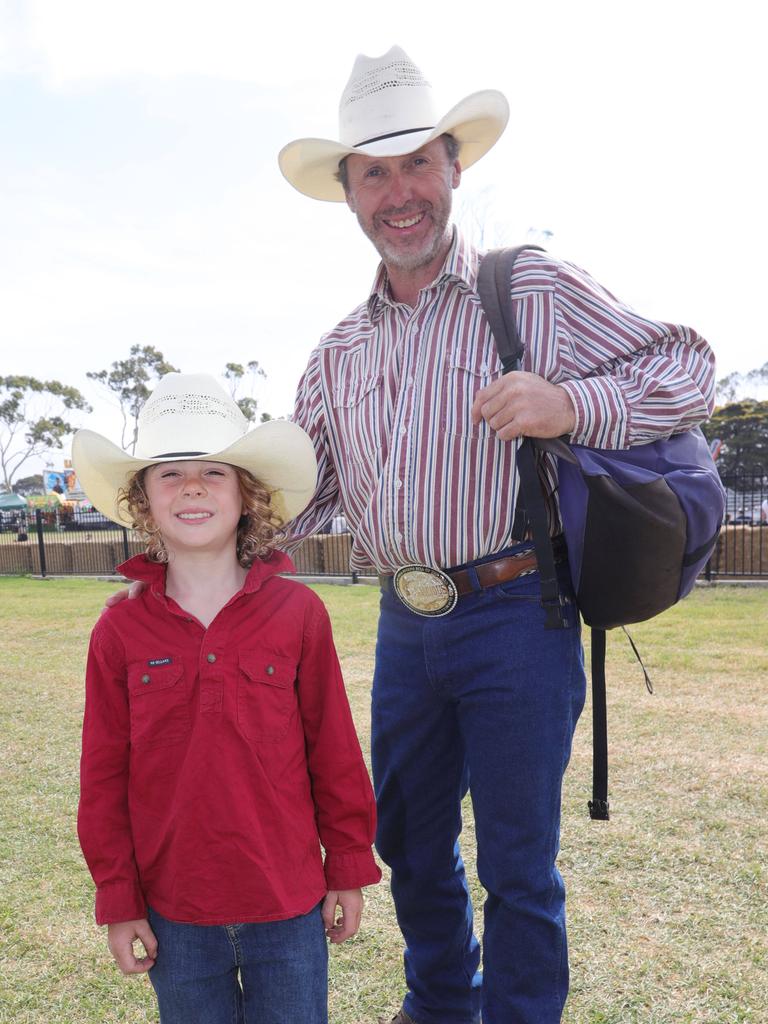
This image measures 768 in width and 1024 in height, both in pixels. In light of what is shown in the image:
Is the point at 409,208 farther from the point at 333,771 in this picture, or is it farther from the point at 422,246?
the point at 333,771

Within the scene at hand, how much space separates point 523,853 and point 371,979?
1033 mm

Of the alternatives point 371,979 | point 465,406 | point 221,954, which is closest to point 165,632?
point 221,954

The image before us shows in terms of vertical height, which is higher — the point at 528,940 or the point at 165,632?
the point at 165,632

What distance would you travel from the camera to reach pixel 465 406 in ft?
6.73

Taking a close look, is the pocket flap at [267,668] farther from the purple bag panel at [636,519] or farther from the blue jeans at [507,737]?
the purple bag panel at [636,519]

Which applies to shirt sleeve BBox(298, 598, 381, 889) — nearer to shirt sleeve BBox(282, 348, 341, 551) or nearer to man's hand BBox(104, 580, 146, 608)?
man's hand BBox(104, 580, 146, 608)

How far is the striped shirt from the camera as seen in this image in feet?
6.34

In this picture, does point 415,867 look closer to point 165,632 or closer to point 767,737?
point 165,632

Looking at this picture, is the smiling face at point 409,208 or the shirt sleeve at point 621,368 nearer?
the shirt sleeve at point 621,368

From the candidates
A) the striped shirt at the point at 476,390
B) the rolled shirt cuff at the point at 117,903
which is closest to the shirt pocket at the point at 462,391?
the striped shirt at the point at 476,390

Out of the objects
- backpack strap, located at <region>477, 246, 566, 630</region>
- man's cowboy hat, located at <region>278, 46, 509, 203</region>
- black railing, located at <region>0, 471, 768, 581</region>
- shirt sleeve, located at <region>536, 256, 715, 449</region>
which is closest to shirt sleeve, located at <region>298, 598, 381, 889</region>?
backpack strap, located at <region>477, 246, 566, 630</region>

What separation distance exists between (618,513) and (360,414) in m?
0.78

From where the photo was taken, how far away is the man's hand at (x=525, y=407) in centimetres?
186

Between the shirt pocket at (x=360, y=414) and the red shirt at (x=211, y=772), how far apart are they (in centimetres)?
60
